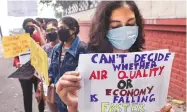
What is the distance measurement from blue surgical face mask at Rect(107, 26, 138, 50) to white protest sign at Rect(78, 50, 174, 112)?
0.25 m

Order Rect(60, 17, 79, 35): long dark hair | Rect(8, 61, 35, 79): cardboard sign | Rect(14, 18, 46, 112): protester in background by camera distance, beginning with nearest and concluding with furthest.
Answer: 1. Rect(60, 17, 79, 35): long dark hair
2. Rect(8, 61, 35, 79): cardboard sign
3. Rect(14, 18, 46, 112): protester in background

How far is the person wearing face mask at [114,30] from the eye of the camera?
2111 mm

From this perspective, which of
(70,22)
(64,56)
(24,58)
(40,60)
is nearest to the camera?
(40,60)

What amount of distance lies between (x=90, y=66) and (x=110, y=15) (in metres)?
0.43

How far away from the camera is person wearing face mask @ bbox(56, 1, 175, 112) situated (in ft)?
6.93

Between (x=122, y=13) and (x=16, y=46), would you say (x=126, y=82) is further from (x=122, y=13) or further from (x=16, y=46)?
(x=16, y=46)

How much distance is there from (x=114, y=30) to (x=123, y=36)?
77 mm

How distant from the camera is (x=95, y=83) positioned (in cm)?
192

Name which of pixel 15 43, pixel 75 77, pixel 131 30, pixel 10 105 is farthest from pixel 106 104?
pixel 10 105

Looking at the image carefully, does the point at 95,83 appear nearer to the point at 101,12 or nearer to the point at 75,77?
the point at 75,77

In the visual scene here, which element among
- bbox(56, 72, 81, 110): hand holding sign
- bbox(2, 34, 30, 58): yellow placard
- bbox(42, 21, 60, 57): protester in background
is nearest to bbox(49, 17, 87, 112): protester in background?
bbox(42, 21, 60, 57): protester in background

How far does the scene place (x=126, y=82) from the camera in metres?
1.93

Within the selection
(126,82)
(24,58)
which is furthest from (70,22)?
(126,82)

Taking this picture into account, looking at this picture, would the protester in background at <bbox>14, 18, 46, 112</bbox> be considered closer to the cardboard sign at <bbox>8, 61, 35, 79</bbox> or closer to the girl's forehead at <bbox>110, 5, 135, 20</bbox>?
the cardboard sign at <bbox>8, 61, 35, 79</bbox>
